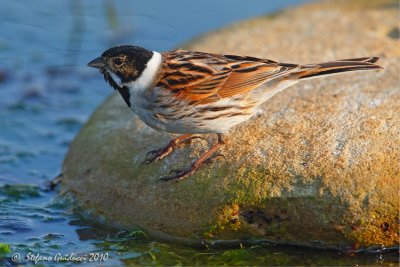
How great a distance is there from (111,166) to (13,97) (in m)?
3.95

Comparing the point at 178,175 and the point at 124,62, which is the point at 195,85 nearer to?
the point at 124,62

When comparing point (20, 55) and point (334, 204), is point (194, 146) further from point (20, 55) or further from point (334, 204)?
point (20, 55)

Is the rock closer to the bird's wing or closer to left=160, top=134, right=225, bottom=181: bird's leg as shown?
left=160, top=134, right=225, bottom=181: bird's leg

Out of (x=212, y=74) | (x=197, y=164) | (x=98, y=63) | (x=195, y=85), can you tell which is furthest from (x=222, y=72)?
(x=98, y=63)

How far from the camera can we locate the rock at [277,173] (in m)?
6.67

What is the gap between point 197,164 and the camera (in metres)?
7.25

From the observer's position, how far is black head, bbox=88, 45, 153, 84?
7.38 m

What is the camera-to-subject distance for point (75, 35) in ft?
42.4

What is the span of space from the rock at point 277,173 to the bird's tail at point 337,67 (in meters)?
0.45

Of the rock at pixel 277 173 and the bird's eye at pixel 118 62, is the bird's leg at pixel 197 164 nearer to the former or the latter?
the rock at pixel 277 173

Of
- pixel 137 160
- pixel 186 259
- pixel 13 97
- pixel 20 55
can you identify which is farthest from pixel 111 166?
pixel 20 55

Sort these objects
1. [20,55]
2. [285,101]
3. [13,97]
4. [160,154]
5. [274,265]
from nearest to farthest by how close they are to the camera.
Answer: [274,265]
[160,154]
[285,101]
[13,97]
[20,55]

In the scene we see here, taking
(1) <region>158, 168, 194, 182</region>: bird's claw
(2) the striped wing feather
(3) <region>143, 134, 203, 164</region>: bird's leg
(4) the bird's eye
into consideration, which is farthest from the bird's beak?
(1) <region>158, 168, 194, 182</region>: bird's claw

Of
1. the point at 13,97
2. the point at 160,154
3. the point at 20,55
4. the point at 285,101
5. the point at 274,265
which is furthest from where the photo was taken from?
the point at 20,55
